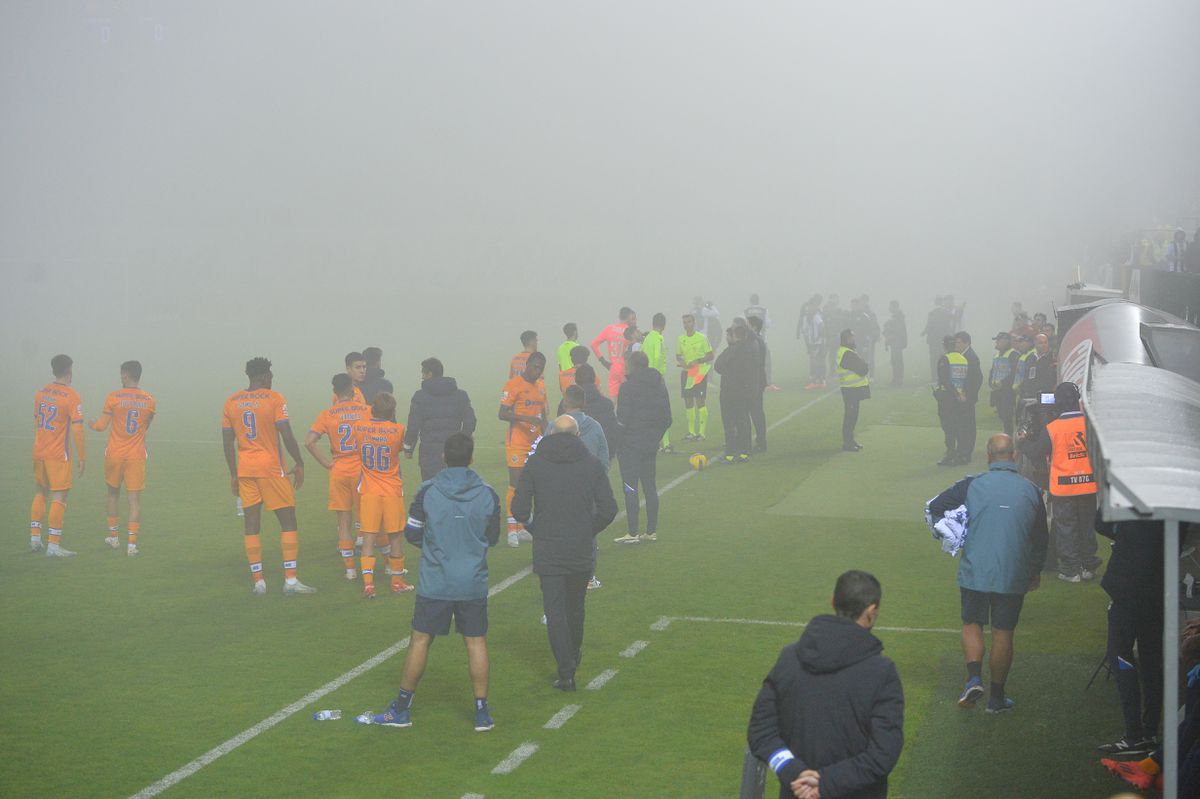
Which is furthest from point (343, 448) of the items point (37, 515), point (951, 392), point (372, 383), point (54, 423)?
point (951, 392)

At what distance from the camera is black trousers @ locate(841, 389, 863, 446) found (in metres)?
20.5

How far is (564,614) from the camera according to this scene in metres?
9.20

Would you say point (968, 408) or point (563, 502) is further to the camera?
point (968, 408)

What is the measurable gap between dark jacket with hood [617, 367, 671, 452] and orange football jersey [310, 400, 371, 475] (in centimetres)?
283

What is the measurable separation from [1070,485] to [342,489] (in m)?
6.61

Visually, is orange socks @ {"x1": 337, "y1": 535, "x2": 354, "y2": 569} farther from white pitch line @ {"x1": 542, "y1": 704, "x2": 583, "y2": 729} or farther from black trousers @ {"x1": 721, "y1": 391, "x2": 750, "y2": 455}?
black trousers @ {"x1": 721, "y1": 391, "x2": 750, "y2": 455}

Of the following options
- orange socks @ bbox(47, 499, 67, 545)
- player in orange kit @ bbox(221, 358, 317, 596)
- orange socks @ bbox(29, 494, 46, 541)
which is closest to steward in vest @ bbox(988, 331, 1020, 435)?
player in orange kit @ bbox(221, 358, 317, 596)

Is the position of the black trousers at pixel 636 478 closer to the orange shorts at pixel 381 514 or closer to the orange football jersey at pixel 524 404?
the orange football jersey at pixel 524 404

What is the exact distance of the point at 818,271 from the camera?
67.7 m

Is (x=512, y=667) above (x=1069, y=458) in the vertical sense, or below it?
below

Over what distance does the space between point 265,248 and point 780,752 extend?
172 feet

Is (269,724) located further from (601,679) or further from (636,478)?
(636,478)

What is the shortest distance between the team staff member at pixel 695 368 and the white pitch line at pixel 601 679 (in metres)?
11.6

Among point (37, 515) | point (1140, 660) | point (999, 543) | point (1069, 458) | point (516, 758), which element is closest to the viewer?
point (1140, 660)
